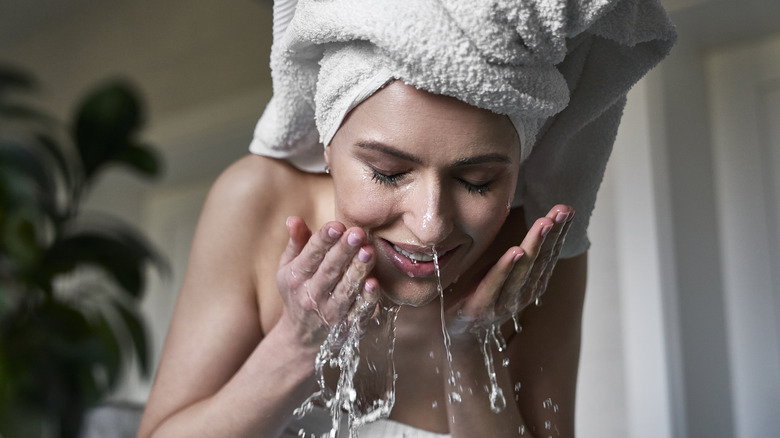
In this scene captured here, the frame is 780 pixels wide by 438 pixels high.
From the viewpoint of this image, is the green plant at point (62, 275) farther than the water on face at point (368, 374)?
Yes

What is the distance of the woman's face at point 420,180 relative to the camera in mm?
651

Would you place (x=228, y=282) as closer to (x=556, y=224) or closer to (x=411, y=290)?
(x=411, y=290)

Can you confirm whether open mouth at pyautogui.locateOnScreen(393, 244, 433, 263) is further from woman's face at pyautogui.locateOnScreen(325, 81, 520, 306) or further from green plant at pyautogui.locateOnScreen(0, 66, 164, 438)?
green plant at pyautogui.locateOnScreen(0, 66, 164, 438)

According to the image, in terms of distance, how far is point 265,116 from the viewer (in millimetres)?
930

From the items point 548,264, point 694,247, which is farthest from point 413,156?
point 694,247

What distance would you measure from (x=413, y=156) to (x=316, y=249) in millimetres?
129

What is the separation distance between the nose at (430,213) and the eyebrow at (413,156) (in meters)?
0.03

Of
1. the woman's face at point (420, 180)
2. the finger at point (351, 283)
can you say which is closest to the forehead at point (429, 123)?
the woman's face at point (420, 180)

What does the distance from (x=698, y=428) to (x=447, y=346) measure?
1.24 feet

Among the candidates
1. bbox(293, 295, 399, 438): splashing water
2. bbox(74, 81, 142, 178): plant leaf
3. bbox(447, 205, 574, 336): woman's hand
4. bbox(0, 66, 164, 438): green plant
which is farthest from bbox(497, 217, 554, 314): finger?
bbox(74, 81, 142, 178): plant leaf

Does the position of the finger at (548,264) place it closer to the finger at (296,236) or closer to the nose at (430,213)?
the nose at (430,213)

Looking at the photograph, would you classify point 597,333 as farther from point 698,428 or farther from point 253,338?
point 253,338

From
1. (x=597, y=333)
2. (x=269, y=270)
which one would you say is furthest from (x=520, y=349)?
(x=269, y=270)

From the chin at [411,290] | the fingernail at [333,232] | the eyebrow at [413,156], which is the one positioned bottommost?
the chin at [411,290]
